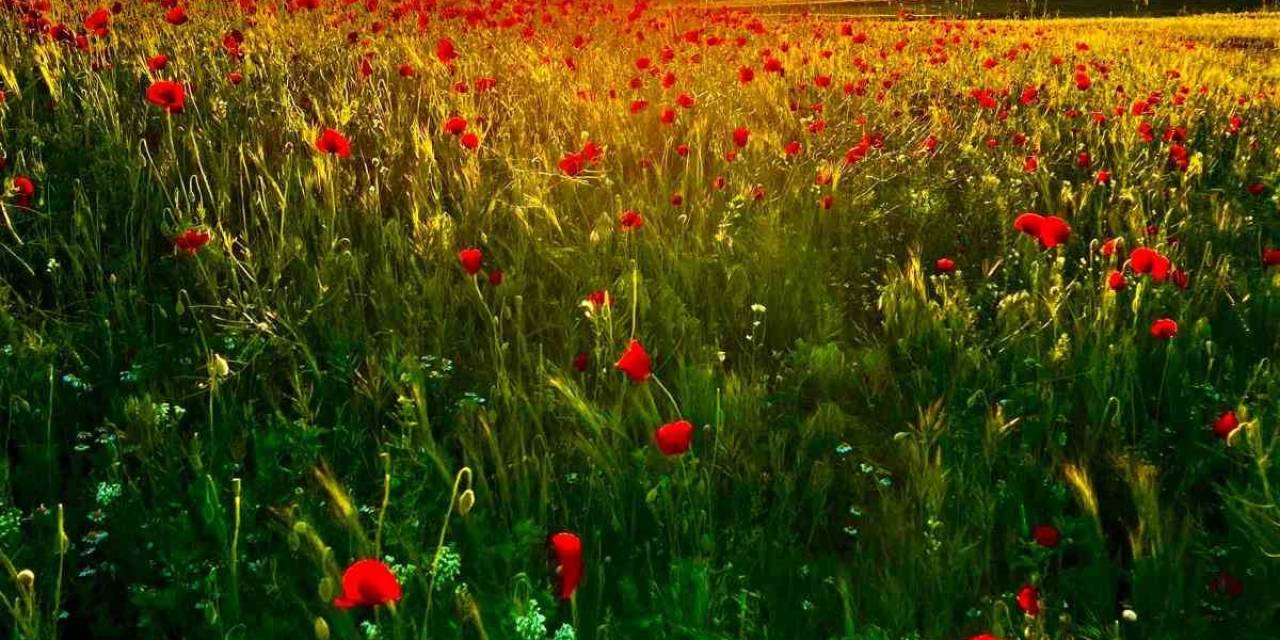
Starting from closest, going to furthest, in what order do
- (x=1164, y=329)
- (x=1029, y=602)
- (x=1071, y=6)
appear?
(x=1029, y=602)
(x=1164, y=329)
(x=1071, y=6)

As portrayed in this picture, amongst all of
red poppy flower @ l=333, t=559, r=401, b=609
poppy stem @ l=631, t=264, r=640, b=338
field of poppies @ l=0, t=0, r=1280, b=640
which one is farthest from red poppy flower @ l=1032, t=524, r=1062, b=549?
red poppy flower @ l=333, t=559, r=401, b=609

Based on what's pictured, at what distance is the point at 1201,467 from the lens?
1739mm

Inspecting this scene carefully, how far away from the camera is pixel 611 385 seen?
1954 millimetres

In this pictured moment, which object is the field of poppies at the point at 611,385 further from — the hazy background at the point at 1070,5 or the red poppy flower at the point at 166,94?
the hazy background at the point at 1070,5

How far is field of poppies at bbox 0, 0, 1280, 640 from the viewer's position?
1.39m

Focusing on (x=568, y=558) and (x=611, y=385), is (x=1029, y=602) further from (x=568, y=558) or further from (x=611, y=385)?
(x=611, y=385)

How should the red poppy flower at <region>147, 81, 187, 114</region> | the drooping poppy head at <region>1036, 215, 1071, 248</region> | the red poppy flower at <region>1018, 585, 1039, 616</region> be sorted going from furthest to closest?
the red poppy flower at <region>147, 81, 187, 114</region>, the drooping poppy head at <region>1036, 215, 1071, 248</region>, the red poppy flower at <region>1018, 585, 1039, 616</region>

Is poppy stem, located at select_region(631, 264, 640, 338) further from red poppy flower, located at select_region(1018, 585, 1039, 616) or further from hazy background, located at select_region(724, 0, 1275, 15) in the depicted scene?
hazy background, located at select_region(724, 0, 1275, 15)

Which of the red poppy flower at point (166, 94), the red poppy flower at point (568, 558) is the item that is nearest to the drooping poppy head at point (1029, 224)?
the red poppy flower at point (568, 558)

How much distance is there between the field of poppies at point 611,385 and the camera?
139cm

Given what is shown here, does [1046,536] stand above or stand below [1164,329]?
below

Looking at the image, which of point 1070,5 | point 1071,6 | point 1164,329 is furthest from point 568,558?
point 1070,5

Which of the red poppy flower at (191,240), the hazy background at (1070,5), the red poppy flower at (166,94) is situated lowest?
the hazy background at (1070,5)

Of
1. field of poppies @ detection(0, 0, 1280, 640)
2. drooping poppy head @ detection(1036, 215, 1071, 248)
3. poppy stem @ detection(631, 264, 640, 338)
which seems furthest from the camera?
drooping poppy head @ detection(1036, 215, 1071, 248)
